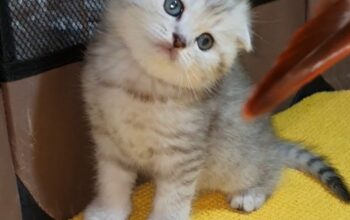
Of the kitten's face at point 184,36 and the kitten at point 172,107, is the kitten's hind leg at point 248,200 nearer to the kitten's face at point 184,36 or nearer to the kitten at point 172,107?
the kitten at point 172,107

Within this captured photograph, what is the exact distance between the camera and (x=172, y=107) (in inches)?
43.6

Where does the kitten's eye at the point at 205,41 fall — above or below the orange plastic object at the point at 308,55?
below

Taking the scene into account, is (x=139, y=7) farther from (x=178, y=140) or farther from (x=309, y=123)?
(x=309, y=123)

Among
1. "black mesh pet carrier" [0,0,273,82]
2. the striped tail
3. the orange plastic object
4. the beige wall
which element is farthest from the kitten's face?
the orange plastic object

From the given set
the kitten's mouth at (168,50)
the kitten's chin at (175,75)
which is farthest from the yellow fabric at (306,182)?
the kitten's mouth at (168,50)

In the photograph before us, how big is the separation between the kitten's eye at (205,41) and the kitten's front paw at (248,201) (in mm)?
434

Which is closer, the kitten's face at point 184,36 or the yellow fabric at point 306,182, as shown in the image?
the kitten's face at point 184,36

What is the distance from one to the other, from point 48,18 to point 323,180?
2.42 feet

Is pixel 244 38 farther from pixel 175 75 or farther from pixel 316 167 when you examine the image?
pixel 316 167

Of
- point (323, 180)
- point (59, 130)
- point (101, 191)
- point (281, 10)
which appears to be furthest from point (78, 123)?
point (281, 10)

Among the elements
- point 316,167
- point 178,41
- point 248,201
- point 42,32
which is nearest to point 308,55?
point 178,41

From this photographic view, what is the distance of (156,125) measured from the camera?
3.63 ft

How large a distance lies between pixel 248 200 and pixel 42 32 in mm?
583

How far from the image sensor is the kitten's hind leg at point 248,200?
133cm
